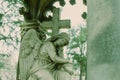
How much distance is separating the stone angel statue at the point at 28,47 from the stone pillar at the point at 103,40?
2.84m

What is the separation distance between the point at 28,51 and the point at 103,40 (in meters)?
3.10

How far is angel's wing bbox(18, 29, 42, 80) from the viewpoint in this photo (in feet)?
21.1

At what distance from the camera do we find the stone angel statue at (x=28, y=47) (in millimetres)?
6434

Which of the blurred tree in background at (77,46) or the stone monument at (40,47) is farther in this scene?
the blurred tree in background at (77,46)

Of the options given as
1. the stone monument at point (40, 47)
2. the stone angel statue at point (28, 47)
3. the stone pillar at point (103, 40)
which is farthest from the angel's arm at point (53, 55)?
the stone pillar at point (103, 40)

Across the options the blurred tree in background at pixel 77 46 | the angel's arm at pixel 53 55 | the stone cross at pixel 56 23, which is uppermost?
the stone cross at pixel 56 23

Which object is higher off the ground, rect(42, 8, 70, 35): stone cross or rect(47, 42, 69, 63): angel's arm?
rect(42, 8, 70, 35): stone cross

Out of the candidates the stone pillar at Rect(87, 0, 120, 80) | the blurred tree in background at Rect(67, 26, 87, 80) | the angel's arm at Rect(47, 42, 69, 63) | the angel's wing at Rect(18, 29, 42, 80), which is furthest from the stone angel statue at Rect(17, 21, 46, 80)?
the blurred tree in background at Rect(67, 26, 87, 80)

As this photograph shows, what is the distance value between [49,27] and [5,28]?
9.95m

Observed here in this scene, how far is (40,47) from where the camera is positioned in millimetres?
6516

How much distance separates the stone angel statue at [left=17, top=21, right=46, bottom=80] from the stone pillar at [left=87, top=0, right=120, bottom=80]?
9.31 feet

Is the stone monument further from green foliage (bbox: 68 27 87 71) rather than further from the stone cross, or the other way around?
green foliage (bbox: 68 27 87 71)

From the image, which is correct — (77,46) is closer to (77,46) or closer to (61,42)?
(77,46)

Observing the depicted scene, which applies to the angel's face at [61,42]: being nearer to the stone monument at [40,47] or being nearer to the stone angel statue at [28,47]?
the stone monument at [40,47]
